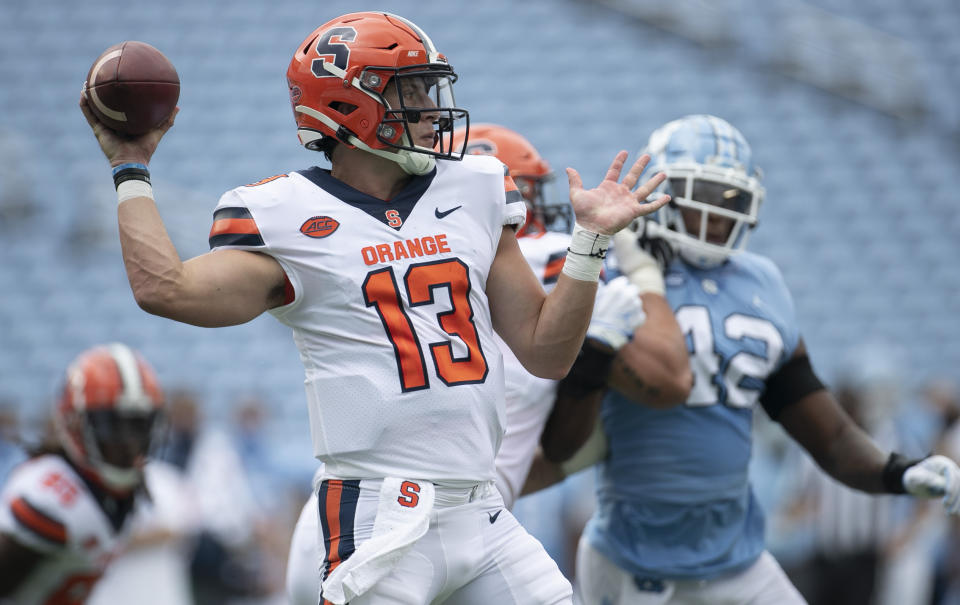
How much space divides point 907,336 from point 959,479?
827cm

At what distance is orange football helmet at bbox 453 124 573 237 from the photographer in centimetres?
399

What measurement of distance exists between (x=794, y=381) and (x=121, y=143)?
2327mm

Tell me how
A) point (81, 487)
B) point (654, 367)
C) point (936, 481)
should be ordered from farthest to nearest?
point (81, 487) → point (936, 481) → point (654, 367)

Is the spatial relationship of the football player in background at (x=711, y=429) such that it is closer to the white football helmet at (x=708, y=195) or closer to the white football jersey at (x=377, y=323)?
the white football helmet at (x=708, y=195)

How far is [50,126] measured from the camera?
1222 cm

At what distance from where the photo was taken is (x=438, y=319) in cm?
266

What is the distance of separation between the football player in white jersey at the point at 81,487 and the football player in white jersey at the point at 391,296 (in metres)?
1.72

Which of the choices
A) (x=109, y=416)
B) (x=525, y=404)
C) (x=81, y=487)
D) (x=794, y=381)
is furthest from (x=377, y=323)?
(x=109, y=416)

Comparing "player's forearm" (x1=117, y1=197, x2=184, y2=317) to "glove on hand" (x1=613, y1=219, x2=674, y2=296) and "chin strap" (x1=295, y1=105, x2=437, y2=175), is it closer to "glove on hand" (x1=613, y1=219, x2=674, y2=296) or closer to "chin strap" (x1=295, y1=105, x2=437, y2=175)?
"chin strap" (x1=295, y1=105, x2=437, y2=175)

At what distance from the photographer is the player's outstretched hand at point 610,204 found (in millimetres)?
Answer: 2691

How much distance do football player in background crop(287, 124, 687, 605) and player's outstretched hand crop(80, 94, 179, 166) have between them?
0.97 meters

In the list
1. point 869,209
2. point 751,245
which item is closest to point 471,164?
point 751,245

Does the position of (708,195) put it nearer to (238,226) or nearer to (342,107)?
(342,107)

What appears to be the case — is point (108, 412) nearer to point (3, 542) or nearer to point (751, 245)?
point (3, 542)
